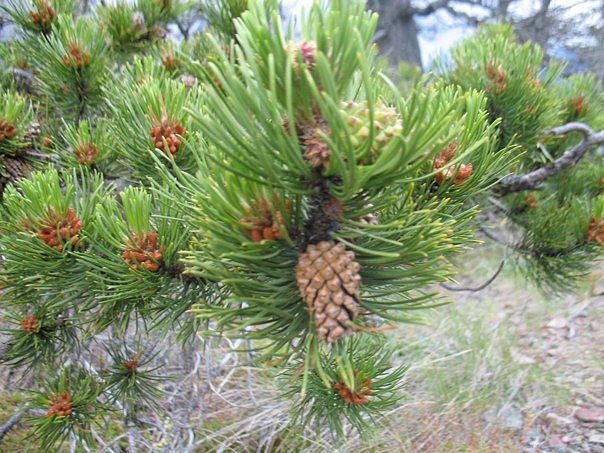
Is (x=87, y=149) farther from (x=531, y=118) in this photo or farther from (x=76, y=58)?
(x=531, y=118)

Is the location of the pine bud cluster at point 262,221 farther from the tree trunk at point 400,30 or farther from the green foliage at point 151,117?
the tree trunk at point 400,30

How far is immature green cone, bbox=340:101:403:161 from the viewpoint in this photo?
Answer: 0.37 metres

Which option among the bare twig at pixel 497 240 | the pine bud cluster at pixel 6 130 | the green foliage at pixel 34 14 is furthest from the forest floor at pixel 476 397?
the green foliage at pixel 34 14

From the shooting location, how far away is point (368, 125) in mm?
375

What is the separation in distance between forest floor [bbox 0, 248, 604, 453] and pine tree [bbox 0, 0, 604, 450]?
21.7 inches

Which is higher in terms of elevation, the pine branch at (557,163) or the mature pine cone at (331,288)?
the mature pine cone at (331,288)

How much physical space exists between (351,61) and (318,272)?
0.17 meters

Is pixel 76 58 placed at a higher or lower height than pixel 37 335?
higher

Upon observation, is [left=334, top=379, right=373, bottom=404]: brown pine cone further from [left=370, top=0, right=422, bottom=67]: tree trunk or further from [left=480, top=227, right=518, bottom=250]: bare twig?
[left=370, top=0, right=422, bottom=67]: tree trunk

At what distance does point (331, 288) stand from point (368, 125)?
0.14 meters

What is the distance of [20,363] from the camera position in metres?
0.85

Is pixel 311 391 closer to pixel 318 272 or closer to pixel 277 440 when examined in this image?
pixel 318 272

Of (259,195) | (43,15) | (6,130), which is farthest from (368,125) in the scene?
(43,15)

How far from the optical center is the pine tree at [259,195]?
367 mm
